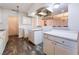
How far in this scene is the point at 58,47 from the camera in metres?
1.50

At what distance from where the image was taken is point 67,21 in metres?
1.39

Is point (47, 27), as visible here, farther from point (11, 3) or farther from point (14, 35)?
point (11, 3)

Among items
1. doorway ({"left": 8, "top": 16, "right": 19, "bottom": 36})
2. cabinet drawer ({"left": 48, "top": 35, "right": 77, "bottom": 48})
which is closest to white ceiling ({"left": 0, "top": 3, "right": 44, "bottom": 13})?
doorway ({"left": 8, "top": 16, "right": 19, "bottom": 36})

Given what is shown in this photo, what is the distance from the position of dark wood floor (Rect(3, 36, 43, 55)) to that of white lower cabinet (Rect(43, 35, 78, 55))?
0.17m

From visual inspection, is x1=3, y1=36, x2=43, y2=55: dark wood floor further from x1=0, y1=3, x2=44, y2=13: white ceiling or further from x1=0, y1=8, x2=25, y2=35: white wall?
x1=0, y1=3, x2=44, y2=13: white ceiling

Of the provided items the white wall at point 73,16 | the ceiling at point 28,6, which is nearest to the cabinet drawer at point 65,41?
the white wall at point 73,16

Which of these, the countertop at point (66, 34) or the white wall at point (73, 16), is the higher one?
the white wall at point (73, 16)

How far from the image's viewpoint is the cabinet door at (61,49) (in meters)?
1.36

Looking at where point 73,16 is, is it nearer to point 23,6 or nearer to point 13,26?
point 23,6

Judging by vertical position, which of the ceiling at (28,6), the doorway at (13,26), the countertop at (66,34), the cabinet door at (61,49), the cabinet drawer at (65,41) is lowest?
the cabinet door at (61,49)

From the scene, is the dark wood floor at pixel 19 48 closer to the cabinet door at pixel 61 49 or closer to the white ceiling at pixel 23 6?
the cabinet door at pixel 61 49
